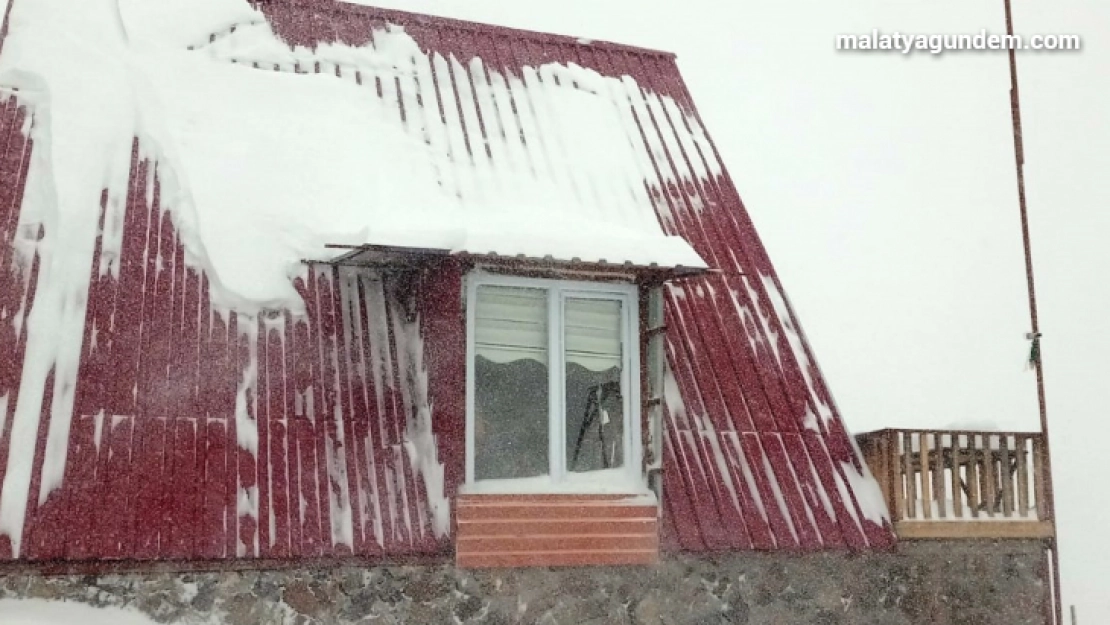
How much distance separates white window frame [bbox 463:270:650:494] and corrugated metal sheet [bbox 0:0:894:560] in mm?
139

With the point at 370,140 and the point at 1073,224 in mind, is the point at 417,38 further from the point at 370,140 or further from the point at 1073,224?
the point at 1073,224

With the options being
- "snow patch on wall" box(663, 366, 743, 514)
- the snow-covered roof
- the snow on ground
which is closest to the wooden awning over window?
the snow-covered roof

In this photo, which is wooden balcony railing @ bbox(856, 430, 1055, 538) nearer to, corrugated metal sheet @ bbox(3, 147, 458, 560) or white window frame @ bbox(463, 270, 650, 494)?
white window frame @ bbox(463, 270, 650, 494)

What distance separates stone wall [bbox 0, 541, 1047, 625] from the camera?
5871mm

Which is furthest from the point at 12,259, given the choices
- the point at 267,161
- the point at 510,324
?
the point at 510,324

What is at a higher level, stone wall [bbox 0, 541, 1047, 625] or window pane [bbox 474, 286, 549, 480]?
window pane [bbox 474, 286, 549, 480]

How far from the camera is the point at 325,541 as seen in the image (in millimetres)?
6062

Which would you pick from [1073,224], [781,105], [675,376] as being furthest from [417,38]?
[781,105]

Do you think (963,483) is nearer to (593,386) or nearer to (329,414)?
(593,386)

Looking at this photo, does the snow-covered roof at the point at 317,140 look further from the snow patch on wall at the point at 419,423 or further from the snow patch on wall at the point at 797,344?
the snow patch on wall at the point at 797,344

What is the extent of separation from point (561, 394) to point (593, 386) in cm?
28

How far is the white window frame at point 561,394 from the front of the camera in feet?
21.7

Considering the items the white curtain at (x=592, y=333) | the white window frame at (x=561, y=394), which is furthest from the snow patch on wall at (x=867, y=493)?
the white curtain at (x=592, y=333)

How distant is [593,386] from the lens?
6961mm
